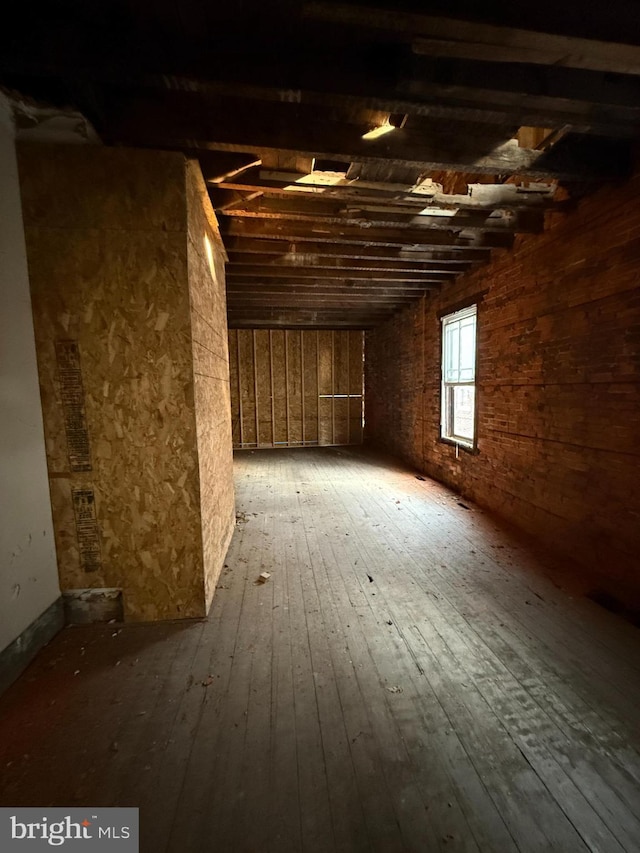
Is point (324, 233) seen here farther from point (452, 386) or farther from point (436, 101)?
point (452, 386)

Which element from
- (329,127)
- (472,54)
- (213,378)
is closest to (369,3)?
(472,54)

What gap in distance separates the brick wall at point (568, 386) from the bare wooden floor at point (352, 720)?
0.69 m

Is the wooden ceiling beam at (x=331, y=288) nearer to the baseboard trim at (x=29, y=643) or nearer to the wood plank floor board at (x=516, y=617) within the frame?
the wood plank floor board at (x=516, y=617)

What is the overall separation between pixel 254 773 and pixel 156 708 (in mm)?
622

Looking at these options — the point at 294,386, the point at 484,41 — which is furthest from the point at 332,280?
the point at 294,386

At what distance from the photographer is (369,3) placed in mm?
1364

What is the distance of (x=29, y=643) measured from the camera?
1980 millimetres

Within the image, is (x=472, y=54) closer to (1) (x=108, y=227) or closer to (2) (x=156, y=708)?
(1) (x=108, y=227)

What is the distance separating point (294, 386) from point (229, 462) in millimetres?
5357

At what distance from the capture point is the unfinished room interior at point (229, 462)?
1386 mm

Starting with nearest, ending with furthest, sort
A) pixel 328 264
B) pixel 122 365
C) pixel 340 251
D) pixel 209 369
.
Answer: pixel 122 365 < pixel 209 369 < pixel 340 251 < pixel 328 264

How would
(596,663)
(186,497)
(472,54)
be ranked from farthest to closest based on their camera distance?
(186,497), (596,663), (472,54)

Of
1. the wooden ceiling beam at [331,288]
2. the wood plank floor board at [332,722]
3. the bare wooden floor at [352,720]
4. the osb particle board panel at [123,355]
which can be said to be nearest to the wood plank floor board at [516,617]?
the bare wooden floor at [352,720]

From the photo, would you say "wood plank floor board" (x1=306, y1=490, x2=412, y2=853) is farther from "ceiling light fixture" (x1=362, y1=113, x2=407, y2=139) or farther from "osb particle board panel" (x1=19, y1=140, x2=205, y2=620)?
"ceiling light fixture" (x1=362, y1=113, x2=407, y2=139)
